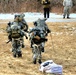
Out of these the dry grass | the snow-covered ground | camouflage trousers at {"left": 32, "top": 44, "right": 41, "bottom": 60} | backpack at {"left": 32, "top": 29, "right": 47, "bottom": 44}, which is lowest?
the dry grass

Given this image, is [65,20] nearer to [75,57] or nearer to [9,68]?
[75,57]

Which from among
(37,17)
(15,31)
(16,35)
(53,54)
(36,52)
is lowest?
(53,54)

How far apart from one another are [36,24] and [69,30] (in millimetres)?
9597

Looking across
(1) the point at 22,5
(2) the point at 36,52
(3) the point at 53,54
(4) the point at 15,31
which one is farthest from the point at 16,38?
(1) the point at 22,5

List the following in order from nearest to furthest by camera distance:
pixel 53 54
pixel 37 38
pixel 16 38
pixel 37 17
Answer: pixel 37 38
pixel 16 38
pixel 53 54
pixel 37 17

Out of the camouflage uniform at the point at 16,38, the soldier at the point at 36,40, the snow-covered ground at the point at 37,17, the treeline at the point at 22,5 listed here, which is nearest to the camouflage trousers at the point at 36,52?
the soldier at the point at 36,40

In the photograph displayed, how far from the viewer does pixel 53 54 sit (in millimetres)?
21734

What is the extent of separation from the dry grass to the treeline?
10498 millimetres

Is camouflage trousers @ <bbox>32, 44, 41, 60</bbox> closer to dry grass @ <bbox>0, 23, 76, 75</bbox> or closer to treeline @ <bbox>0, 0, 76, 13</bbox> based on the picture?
dry grass @ <bbox>0, 23, 76, 75</bbox>

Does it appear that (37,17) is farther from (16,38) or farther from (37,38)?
(37,38)

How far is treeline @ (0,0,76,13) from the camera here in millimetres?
40875

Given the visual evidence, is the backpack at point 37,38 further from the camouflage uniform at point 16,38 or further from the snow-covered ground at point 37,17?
the snow-covered ground at point 37,17

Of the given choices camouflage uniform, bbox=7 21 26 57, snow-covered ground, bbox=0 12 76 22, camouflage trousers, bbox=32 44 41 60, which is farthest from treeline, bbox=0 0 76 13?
camouflage trousers, bbox=32 44 41 60

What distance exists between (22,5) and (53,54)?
20401 millimetres
